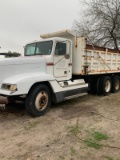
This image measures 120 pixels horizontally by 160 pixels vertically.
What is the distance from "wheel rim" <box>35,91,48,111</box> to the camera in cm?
662

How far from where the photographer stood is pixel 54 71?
7555mm

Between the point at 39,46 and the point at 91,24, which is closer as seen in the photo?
the point at 39,46

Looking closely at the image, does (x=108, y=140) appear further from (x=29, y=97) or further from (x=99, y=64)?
(x=99, y=64)

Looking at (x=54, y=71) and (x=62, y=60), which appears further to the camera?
(x=62, y=60)

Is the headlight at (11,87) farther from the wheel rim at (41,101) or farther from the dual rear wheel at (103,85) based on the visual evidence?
the dual rear wheel at (103,85)

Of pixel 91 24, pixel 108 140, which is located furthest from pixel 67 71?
pixel 91 24

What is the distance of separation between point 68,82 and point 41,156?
4.46 meters

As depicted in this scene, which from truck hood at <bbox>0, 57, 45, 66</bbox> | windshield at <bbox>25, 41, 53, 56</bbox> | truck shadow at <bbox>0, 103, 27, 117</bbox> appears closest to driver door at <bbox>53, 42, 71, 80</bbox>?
windshield at <bbox>25, 41, 53, 56</bbox>

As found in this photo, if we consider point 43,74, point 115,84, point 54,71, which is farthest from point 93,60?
point 43,74

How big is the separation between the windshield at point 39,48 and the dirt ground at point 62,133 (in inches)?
84.3

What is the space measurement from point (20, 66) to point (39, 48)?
1.65 m

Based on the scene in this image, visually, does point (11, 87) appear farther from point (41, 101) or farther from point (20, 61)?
point (41, 101)

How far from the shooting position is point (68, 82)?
321 inches

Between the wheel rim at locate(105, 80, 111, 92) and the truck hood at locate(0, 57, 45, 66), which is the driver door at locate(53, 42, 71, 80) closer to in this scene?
the truck hood at locate(0, 57, 45, 66)
